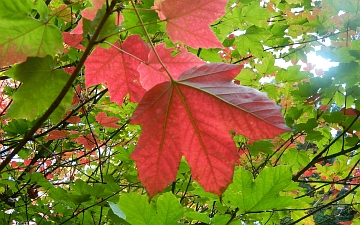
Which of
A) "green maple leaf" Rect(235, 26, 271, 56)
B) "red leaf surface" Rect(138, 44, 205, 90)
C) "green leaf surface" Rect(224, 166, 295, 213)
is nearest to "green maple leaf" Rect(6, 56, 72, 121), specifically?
"red leaf surface" Rect(138, 44, 205, 90)

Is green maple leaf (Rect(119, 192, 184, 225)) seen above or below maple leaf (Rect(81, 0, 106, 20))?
below

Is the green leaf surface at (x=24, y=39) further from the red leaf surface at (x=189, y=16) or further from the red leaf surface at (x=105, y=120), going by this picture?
the red leaf surface at (x=105, y=120)

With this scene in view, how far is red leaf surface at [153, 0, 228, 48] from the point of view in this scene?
65 cm

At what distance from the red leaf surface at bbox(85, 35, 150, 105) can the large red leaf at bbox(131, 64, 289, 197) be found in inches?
8.4

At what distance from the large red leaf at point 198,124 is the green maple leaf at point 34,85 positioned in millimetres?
238

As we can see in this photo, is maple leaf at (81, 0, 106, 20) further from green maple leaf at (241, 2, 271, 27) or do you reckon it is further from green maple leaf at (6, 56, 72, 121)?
green maple leaf at (241, 2, 271, 27)

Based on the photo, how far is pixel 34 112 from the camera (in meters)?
0.71

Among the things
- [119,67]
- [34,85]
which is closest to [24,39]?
[34,85]

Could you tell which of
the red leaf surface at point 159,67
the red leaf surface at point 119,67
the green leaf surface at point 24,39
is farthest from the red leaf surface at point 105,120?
the green leaf surface at point 24,39

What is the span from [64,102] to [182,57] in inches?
12.4

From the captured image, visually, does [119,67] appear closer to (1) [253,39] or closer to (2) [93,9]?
(2) [93,9]

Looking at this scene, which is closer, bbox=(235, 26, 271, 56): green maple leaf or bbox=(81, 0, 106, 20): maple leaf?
bbox=(81, 0, 106, 20): maple leaf

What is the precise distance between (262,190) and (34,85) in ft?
1.96

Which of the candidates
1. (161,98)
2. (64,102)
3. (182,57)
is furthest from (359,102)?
(64,102)
